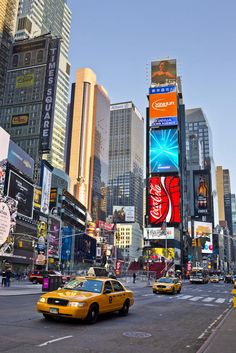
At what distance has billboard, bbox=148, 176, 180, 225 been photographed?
134 meters

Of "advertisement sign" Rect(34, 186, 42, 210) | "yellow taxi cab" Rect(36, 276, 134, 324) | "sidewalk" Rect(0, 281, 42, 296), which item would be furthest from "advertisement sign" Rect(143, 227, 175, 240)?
"yellow taxi cab" Rect(36, 276, 134, 324)

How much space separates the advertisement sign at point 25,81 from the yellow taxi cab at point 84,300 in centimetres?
14194

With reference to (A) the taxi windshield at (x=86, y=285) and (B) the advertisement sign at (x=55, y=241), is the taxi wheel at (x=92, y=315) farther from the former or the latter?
(B) the advertisement sign at (x=55, y=241)

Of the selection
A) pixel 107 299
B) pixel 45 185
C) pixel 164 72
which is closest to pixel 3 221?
pixel 107 299

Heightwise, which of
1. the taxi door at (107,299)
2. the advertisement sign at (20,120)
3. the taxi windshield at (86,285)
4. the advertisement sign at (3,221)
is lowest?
the taxi door at (107,299)

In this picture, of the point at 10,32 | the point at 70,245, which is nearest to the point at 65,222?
the point at 70,245

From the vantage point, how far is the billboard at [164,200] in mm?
133625

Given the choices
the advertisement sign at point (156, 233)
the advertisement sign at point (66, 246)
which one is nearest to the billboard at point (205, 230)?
the advertisement sign at point (156, 233)

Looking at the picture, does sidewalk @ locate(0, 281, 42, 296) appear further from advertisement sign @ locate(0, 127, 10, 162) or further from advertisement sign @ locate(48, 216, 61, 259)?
advertisement sign @ locate(48, 216, 61, 259)

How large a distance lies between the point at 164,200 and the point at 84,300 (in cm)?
12454

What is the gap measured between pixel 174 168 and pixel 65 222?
1726 inches

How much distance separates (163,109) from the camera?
14262 centimetres

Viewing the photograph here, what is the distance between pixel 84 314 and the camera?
11.8 meters

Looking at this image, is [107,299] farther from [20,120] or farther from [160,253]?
[20,120]
